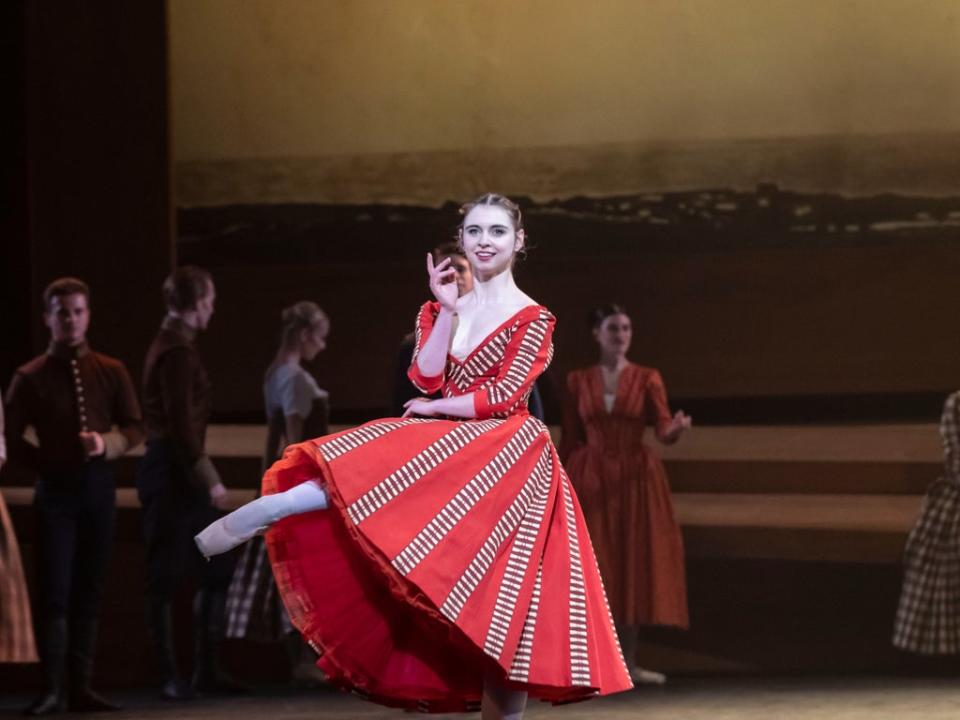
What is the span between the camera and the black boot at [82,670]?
204 inches

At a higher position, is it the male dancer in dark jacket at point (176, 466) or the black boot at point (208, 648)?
the male dancer in dark jacket at point (176, 466)

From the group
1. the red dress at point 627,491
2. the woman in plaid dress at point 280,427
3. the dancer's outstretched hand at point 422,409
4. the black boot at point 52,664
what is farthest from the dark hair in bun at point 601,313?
the dancer's outstretched hand at point 422,409

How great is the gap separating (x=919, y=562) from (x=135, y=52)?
147 inches

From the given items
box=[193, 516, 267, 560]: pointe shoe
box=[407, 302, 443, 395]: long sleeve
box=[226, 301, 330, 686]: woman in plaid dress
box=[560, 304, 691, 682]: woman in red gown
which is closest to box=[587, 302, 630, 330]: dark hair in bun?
box=[560, 304, 691, 682]: woman in red gown

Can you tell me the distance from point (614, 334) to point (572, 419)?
1.14 feet

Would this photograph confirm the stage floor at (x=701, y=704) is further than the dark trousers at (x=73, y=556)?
No

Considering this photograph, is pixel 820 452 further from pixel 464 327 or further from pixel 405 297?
pixel 464 327

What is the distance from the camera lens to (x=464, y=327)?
358 centimetres

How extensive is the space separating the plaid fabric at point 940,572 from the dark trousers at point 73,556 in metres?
2.73

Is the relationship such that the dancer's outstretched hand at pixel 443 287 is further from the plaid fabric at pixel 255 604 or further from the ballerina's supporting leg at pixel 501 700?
the plaid fabric at pixel 255 604

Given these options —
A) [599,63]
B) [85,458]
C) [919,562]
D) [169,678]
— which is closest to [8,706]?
[169,678]

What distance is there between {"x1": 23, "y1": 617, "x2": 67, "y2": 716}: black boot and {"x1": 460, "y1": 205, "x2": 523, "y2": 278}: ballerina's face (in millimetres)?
2324

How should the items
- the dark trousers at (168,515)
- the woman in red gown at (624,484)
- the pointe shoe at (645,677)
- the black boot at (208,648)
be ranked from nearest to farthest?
the dark trousers at (168,515) → the black boot at (208,648) → the pointe shoe at (645,677) → the woman in red gown at (624,484)

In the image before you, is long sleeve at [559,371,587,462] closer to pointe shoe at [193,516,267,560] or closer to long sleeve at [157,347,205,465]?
long sleeve at [157,347,205,465]
